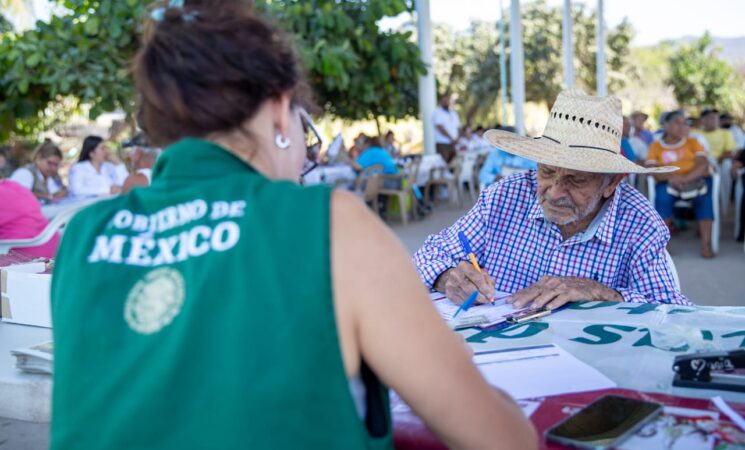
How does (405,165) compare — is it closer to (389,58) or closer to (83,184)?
(389,58)

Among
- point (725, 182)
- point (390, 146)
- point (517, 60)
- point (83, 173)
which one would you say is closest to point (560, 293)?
point (83, 173)

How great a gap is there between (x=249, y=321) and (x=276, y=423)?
136mm

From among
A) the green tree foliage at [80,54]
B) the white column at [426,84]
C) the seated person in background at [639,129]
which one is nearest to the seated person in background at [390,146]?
the white column at [426,84]

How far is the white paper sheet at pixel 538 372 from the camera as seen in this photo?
1.47 metres

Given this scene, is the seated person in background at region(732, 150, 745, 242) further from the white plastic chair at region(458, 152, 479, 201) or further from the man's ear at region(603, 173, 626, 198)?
the man's ear at region(603, 173, 626, 198)

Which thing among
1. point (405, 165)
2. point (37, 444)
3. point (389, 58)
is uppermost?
point (389, 58)

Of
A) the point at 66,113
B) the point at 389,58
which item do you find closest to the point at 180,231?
the point at 389,58

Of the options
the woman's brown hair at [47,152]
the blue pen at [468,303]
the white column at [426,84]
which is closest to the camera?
the blue pen at [468,303]

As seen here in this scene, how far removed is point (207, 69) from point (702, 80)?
3605cm

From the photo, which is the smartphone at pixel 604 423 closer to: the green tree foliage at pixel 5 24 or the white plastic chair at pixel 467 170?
the white plastic chair at pixel 467 170

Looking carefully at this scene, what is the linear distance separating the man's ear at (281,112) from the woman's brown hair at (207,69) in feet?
0.04

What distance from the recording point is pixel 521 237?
2.76 meters

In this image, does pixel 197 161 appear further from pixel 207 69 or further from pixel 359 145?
pixel 359 145

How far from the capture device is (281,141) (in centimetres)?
117
